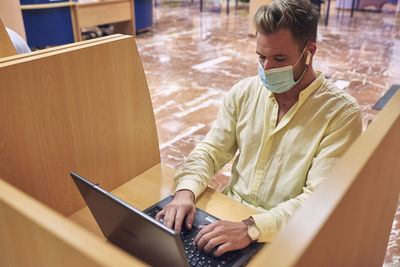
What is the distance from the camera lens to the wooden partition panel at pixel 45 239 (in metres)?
0.49

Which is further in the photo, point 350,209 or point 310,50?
point 310,50

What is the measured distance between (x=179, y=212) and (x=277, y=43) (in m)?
0.61

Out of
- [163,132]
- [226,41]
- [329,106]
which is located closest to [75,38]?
[226,41]

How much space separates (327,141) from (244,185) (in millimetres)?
359

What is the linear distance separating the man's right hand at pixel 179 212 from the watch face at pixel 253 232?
18 cm

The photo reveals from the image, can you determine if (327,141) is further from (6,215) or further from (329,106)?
(6,215)

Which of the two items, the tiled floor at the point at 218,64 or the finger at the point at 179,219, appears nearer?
the finger at the point at 179,219

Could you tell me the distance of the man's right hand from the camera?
1.20 m

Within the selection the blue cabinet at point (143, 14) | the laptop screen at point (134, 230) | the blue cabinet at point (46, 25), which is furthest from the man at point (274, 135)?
the blue cabinet at point (143, 14)

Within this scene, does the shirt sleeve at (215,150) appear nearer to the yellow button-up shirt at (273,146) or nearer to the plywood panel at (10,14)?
the yellow button-up shirt at (273,146)

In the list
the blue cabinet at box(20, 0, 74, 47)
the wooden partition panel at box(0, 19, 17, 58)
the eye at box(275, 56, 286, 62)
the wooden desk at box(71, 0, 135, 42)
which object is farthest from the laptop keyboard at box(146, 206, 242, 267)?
the wooden desk at box(71, 0, 135, 42)

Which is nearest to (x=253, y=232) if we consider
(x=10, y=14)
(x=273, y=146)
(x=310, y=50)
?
(x=273, y=146)

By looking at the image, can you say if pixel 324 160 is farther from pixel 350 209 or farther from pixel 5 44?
pixel 5 44

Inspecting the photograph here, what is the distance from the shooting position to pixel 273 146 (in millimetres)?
1354
